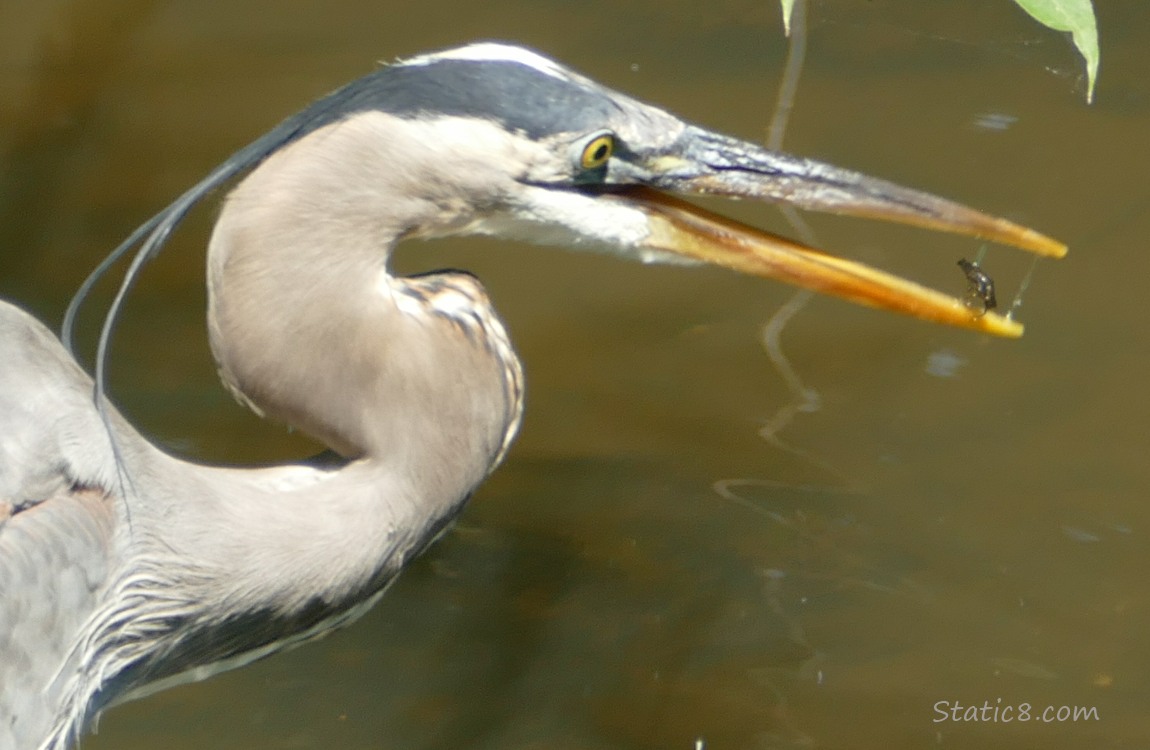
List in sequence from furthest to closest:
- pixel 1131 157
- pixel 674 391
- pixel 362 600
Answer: pixel 1131 157 < pixel 674 391 < pixel 362 600

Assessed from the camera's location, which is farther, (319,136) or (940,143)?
(940,143)

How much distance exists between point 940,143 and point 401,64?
200 centimetres

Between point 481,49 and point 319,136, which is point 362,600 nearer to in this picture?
point 319,136

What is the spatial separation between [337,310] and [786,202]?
73cm

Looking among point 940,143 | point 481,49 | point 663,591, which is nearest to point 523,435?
point 663,591

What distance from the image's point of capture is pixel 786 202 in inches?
83.9

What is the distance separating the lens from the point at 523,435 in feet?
9.84

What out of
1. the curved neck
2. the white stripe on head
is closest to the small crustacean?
the white stripe on head

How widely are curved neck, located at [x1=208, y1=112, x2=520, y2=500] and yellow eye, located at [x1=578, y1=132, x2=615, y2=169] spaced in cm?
23

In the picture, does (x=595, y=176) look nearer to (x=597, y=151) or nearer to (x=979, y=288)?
(x=597, y=151)

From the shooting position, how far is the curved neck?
1.87 metres

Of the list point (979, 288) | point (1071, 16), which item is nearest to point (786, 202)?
point (979, 288)

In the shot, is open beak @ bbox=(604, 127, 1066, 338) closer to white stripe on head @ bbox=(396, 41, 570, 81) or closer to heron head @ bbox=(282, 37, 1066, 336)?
heron head @ bbox=(282, 37, 1066, 336)

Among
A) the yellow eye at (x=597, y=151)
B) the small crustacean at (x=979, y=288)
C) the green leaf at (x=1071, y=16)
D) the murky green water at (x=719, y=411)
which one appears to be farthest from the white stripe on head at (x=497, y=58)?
the murky green water at (x=719, y=411)
